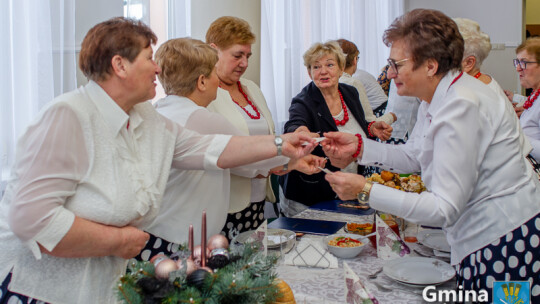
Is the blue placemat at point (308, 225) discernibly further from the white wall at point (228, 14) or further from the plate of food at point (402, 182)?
the white wall at point (228, 14)

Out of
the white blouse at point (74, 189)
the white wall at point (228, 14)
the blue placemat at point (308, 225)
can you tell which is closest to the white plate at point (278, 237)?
the blue placemat at point (308, 225)

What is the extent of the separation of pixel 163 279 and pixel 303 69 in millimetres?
4207

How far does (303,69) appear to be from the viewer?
5.08m

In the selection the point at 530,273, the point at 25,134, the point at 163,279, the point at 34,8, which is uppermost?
the point at 34,8

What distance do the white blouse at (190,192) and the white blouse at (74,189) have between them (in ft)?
1.13

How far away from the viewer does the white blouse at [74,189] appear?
4.30 ft

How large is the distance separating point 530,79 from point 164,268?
3.09m

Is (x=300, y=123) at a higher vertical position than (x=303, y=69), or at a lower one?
lower

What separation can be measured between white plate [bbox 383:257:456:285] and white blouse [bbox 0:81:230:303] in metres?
0.83

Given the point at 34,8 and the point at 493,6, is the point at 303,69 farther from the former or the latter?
the point at 493,6

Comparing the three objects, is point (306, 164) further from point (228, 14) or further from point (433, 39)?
point (228, 14)

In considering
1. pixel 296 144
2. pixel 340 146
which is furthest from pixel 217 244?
pixel 340 146

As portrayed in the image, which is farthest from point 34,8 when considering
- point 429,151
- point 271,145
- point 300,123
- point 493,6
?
point 493,6

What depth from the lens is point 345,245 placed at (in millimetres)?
1862
